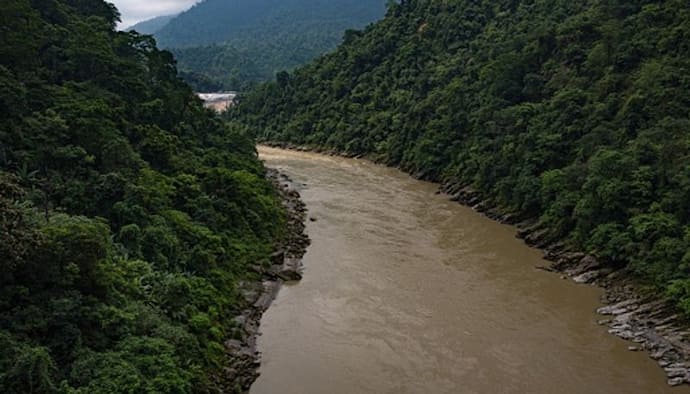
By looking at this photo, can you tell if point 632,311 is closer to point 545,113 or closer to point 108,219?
point 108,219

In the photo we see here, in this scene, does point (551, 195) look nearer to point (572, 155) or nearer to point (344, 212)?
point (572, 155)

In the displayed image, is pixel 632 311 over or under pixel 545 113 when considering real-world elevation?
under

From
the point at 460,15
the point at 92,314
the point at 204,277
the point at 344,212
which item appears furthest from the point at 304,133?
the point at 92,314

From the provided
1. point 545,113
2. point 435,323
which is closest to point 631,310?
point 435,323

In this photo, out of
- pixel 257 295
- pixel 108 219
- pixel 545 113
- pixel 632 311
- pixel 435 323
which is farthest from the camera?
pixel 545 113

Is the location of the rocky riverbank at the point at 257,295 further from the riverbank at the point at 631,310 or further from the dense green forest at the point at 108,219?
the riverbank at the point at 631,310

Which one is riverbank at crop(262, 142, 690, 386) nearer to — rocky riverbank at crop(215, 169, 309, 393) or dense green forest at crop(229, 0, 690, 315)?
dense green forest at crop(229, 0, 690, 315)
